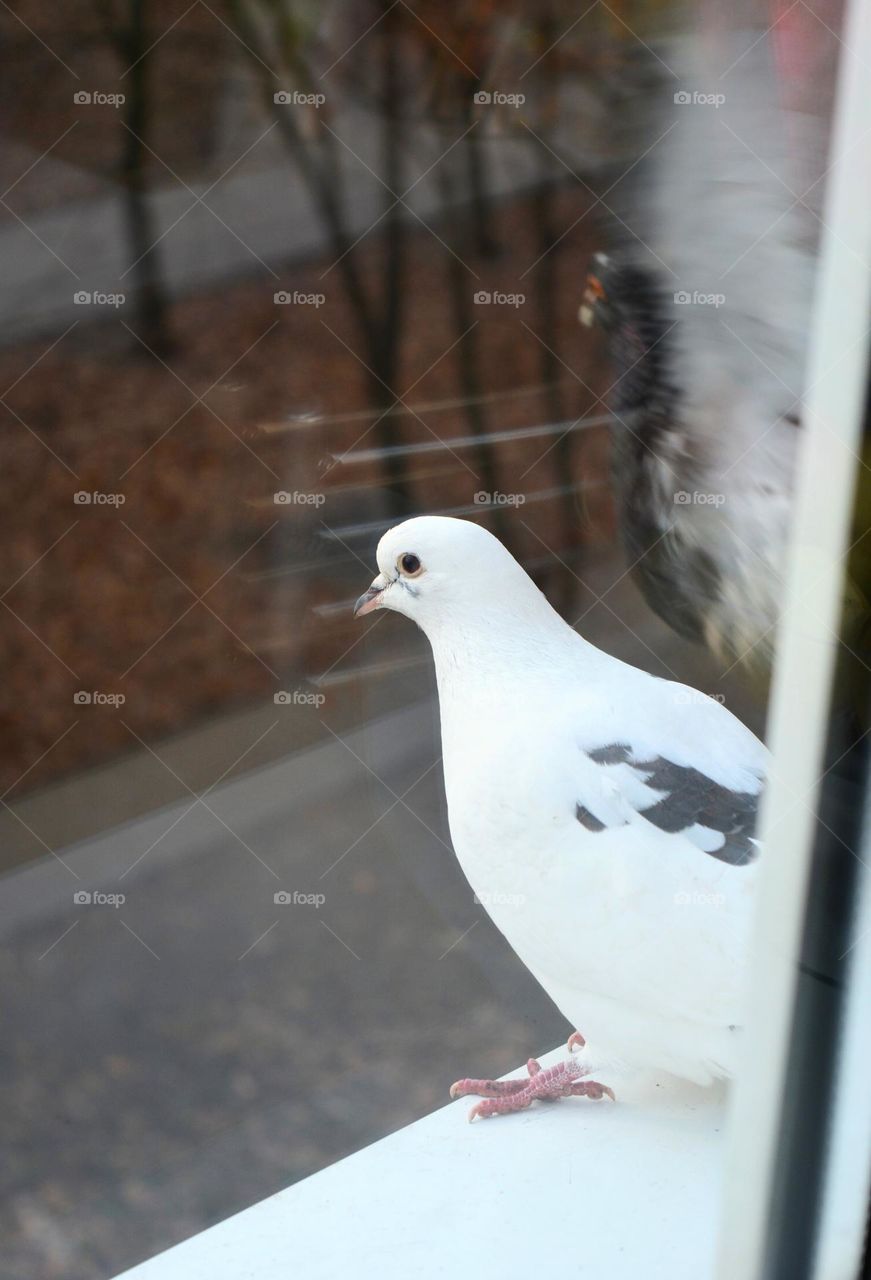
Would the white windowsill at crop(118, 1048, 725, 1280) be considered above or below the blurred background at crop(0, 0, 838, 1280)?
below

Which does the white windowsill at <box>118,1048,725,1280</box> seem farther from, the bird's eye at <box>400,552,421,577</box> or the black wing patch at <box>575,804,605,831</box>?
Result: the bird's eye at <box>400,552,421,577</box>

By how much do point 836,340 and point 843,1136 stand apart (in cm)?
34

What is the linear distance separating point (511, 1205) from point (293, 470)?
655mm

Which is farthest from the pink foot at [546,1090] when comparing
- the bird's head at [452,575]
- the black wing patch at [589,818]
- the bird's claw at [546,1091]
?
the bird's head at [452,575]

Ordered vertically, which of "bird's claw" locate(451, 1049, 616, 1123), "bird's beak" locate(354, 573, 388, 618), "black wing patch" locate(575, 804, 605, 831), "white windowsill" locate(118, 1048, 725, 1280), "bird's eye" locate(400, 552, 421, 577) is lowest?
"white windowsill" locate(118, 1048, 725, 1280)

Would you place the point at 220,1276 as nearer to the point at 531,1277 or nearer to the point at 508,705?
the point at 531,1277

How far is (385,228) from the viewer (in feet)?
3.67

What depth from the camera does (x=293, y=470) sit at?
3.50 ft

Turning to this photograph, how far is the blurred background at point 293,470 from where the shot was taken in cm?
97

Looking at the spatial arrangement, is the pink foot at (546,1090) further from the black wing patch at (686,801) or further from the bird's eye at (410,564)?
the bird's eye at (410,564)

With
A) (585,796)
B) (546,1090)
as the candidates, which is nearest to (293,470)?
(585,796)

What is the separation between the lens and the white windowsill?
76 centimetres

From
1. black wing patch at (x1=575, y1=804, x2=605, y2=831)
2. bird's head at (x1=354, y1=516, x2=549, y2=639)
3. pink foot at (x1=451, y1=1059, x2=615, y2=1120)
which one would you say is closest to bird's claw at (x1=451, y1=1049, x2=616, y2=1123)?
pink foot at (x1=451, y1=1059, x2=615, y2=1120)

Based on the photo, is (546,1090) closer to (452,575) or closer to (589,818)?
(589,818)
